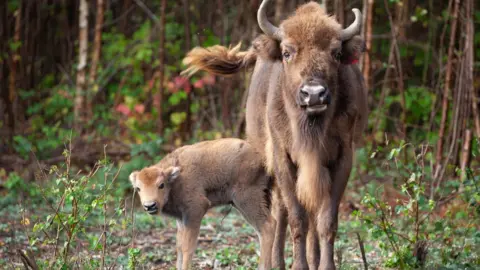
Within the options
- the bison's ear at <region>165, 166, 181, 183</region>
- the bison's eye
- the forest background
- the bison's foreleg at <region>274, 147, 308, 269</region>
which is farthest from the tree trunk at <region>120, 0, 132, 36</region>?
the bison's eye

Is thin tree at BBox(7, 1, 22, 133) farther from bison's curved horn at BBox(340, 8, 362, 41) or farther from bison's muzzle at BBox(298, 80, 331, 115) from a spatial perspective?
bison's muzzle at BBox(298, 80, 331, 115)

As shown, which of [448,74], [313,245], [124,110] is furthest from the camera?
[124,110]

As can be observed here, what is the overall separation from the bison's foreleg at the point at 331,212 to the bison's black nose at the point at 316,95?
2.95ft

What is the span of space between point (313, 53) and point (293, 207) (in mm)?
1450

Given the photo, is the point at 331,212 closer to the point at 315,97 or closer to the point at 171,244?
the point at 315,97

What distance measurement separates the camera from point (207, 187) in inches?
351

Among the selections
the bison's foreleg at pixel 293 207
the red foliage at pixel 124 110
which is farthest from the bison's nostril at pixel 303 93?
the red foliage at pixel 124 110

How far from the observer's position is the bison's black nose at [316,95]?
6621 millimetres

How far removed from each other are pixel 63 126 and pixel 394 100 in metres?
8.36

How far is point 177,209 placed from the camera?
28.9 ft

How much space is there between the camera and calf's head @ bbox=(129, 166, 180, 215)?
27.4 feet

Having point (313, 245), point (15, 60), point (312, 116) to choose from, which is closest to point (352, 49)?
point (312, 116)

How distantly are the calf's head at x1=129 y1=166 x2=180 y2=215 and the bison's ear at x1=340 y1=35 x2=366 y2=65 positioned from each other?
234 cm

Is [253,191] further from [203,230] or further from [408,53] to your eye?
[408,53]
